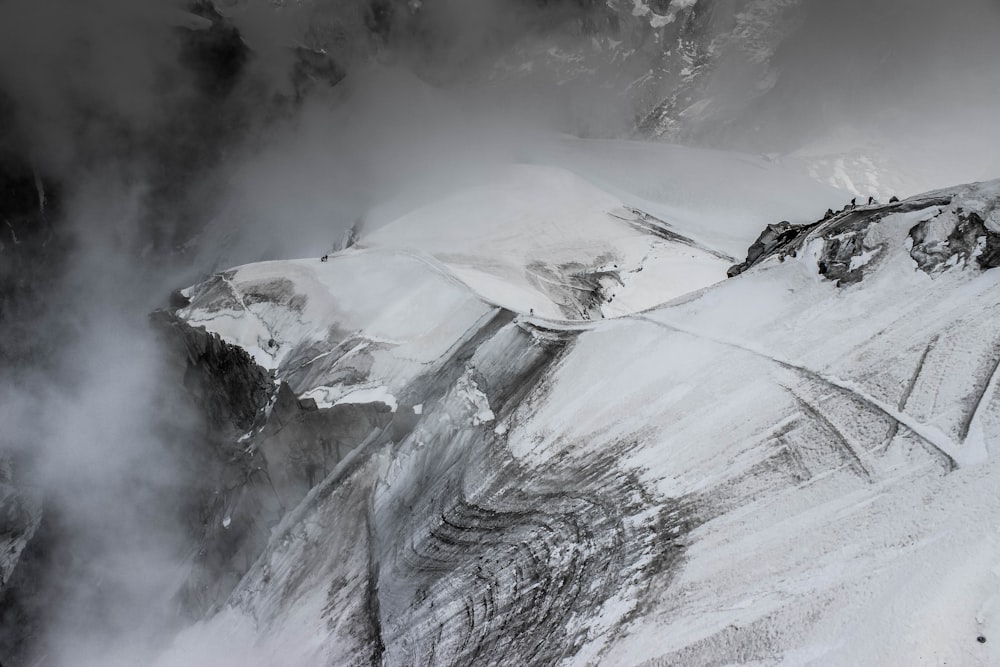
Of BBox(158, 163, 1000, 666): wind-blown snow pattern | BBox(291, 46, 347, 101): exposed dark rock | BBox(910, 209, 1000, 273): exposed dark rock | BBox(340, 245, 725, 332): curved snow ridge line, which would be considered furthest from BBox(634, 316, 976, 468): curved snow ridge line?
BBox(291, 46, 347, 101): exposed dark rock

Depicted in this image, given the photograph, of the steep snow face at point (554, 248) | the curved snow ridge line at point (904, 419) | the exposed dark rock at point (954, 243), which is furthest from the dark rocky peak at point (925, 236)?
the steep snow face at point (554, 248)

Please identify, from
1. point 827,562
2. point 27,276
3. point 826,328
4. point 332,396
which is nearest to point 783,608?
point 827,562

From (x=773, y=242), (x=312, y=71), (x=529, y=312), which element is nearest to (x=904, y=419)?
(x=773, y=242)

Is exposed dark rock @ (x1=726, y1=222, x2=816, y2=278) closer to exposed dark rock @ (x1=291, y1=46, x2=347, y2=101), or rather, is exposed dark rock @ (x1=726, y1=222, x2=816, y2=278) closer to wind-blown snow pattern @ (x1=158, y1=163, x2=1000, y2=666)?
wind-blown snow pattern @ (x1=158, y1=163, x2=1000, y2=666)

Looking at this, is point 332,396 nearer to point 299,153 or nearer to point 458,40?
point 299,153

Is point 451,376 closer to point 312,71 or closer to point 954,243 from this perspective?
point 954,243

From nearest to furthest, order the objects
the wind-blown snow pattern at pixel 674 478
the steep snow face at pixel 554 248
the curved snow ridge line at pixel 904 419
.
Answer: the wind-blown snow pattern at pixel 674 478 → the curved snow ridge line at pixel 904 419 → the steep snow face at pixel 554 248

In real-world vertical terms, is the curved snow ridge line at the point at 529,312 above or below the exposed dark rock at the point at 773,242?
below

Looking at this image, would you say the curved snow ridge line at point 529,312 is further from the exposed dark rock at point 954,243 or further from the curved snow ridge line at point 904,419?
the exposed dark rock at point 954,243
